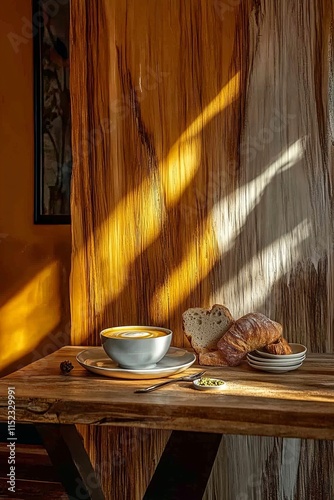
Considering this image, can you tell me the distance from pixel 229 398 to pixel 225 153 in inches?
27.0

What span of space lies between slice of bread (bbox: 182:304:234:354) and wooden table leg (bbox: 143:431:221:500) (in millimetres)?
322

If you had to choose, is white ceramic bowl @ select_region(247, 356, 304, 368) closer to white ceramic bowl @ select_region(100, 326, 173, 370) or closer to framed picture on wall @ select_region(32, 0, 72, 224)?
white ceramic bowl @ select_region(100, 326, 173, 370)

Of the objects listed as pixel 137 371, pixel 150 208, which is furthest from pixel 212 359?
pixel 150 208

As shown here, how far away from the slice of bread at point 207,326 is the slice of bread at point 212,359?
0.03 meters

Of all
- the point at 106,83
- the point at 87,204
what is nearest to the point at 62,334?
the point at 87,204

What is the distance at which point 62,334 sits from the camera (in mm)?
2990

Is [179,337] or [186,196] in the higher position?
[186,196]

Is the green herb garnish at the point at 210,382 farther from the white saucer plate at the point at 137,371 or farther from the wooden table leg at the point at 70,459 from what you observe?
the wooden table leg at the point at 70,459

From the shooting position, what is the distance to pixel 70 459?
1.25 m

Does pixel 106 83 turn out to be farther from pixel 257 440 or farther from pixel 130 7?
pixel 257 440

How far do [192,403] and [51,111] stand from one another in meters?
2.24

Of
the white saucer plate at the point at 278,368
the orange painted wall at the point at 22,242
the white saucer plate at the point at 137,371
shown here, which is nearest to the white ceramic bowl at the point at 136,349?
the white saucer plate at the point at 137,371

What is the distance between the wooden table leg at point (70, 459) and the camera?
121cm

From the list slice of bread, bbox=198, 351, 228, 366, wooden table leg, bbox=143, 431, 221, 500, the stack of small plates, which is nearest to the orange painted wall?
slice of bread, bbox=198, 351, 228, 366
